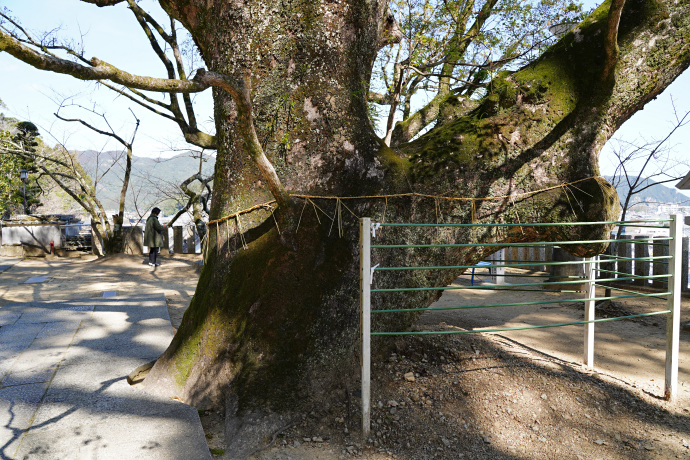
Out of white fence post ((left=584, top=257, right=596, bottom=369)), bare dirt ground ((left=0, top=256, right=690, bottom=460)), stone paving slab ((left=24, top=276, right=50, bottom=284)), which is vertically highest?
white fence post ((left=584, top=257, right=596, bottom=369))

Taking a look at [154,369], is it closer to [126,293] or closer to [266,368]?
[266,368]

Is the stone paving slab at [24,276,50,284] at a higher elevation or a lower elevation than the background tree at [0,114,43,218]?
lower

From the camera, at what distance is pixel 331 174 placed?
3.36 meters

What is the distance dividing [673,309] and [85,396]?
4841 mm

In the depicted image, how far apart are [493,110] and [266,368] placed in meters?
2.81

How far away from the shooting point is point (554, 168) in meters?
3.61

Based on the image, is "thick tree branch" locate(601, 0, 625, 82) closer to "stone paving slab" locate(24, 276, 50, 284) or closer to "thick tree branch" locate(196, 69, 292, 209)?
"thick tree branch" locate(196, 69, 292, 209)

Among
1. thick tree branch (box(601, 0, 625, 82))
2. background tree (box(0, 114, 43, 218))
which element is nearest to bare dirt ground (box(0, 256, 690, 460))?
thick tree branch (box(601, 0, 625, 82))

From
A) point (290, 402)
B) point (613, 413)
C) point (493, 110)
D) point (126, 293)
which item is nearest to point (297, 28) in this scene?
point (493, 110)

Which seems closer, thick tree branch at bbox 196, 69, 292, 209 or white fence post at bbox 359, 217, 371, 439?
thick tree branch at bbox 196, 69, 292, 209

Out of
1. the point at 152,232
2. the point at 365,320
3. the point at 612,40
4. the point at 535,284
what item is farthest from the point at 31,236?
the point at 612,40

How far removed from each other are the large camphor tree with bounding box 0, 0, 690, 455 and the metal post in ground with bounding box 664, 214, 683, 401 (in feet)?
2.50

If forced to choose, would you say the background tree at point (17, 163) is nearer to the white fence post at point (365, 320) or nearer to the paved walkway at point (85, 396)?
the paved walkway at point (85, 396)

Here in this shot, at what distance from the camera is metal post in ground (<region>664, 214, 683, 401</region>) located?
147 inches
